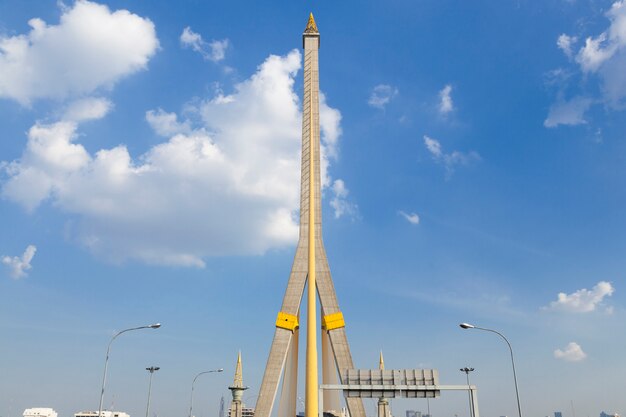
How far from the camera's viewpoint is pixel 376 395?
28.7 metres

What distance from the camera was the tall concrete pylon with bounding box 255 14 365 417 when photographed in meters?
39.7

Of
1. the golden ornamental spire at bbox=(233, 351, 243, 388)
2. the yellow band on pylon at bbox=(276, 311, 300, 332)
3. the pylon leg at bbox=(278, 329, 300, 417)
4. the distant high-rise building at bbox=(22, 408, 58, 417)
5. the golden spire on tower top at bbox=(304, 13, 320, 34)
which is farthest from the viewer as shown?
the distant high-rise building at bbox=(22, 408, 58, 417)

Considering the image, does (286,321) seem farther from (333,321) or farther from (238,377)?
(238,377)

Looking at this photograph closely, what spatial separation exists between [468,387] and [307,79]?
32231mm

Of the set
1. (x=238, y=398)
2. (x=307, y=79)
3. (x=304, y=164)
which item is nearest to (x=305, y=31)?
(x=307, y=79)

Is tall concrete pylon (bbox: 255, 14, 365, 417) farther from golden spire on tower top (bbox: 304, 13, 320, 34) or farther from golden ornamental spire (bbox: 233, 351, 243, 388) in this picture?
golden ornamental spire (bbox: 233, 351, 243, 388)

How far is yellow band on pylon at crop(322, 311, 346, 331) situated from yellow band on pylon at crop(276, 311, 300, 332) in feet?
8.50

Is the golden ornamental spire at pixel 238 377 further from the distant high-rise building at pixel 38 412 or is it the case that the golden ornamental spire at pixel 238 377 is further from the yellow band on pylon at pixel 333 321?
the distant high-rise building at pixel 38 412

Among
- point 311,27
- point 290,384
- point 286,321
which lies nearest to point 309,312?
point 286,321

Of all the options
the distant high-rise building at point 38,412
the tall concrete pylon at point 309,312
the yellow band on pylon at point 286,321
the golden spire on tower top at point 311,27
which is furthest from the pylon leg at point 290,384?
the distant high-rise building at point 38,412

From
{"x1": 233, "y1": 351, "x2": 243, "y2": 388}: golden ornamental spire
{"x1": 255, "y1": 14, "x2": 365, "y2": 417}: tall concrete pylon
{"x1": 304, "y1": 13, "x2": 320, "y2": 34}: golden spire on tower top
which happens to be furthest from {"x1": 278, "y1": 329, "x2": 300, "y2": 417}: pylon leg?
{"x1": 233, "y1": 351, "x2": 243, "y2": 388}: golden ornamental spire

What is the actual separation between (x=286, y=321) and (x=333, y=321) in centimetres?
390

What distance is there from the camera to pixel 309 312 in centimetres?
3922

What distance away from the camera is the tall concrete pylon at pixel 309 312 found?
130 ft
